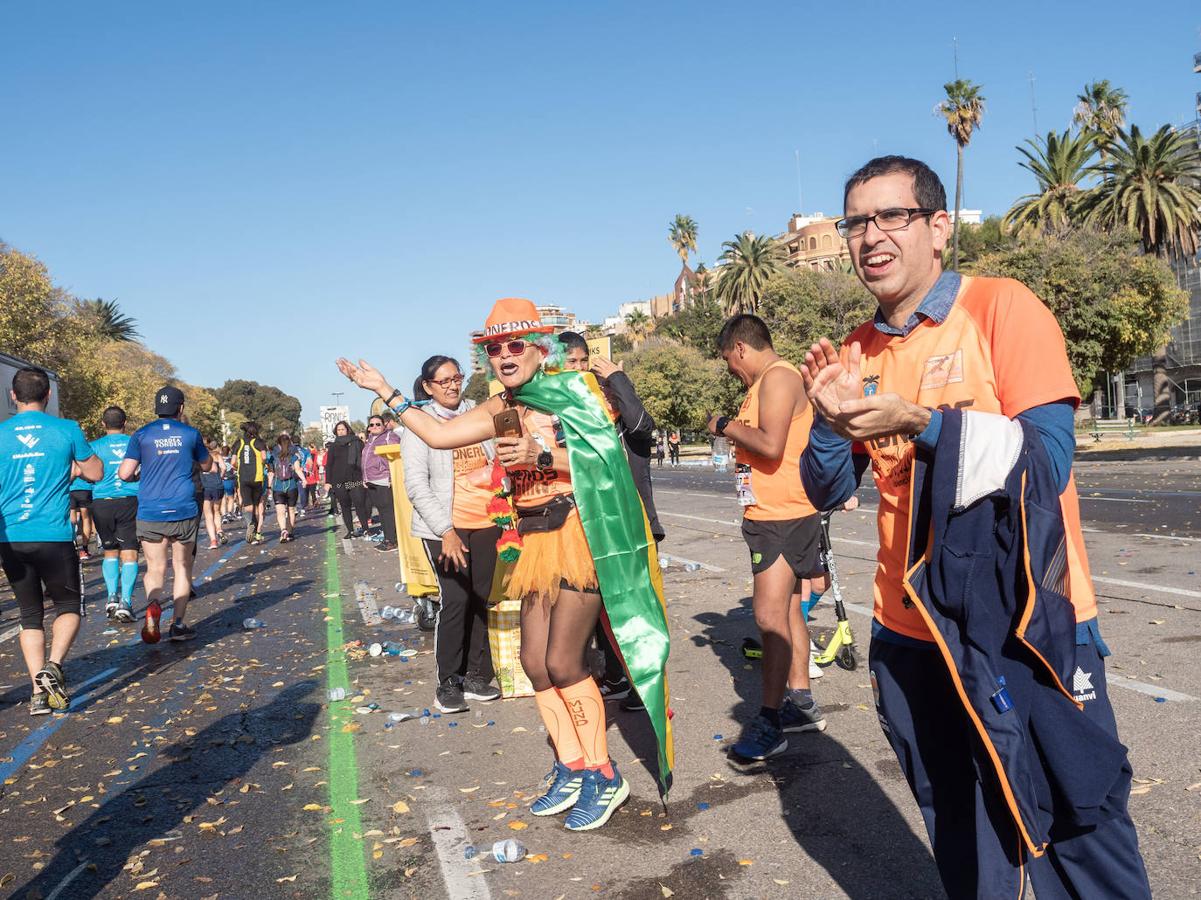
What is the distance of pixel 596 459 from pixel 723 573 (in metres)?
7.36

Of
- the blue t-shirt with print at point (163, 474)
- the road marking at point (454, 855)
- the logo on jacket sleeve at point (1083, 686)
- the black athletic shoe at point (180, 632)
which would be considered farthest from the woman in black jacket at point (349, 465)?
the logo on jacket sleeve at point (1083, 686)

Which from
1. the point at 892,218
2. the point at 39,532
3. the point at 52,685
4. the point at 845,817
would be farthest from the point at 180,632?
the point at 892,218

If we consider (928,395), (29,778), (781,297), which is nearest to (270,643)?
(29,778)

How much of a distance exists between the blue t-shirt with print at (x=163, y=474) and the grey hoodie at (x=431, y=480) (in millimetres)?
3396

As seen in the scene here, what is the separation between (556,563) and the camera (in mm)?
→ 4340

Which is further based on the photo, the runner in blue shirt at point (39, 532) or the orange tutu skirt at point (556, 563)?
the runner in blue shirt at point (39, 532)

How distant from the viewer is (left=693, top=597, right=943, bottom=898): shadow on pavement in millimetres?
3664

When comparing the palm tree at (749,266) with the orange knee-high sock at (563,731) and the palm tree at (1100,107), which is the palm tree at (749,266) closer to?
the palm tree at (1100,107)

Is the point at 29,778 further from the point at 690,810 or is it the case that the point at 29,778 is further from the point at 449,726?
the point at 690,810

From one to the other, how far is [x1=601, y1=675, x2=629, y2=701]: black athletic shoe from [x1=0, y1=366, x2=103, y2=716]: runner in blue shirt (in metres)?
3.83

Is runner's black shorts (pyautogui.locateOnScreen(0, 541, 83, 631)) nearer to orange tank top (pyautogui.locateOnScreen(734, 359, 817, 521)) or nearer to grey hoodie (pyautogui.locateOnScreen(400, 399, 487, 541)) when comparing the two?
grey hoodie (pyautogui.locateOnScreen(400, 399, 487, 541))

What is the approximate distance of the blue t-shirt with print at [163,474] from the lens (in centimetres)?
927

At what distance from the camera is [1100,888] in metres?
2.28

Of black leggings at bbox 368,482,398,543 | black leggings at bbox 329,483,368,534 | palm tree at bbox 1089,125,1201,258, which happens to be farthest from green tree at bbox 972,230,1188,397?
black leggings at bbox 368,482,398,543
